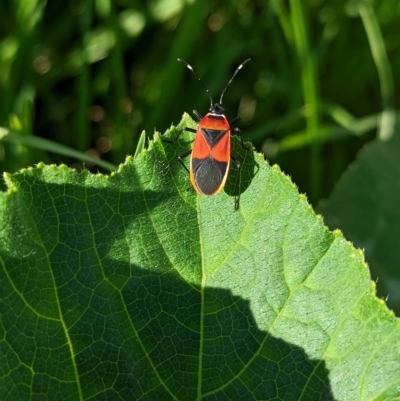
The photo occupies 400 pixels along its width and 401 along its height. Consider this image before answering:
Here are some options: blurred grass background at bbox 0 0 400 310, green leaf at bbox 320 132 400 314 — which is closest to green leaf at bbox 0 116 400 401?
green leaf at bbox 320 132 400 314

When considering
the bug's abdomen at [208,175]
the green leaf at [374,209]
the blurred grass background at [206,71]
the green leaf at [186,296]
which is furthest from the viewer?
the blurred grass background at [206,71]

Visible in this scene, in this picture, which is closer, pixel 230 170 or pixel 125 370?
pixel 125 370

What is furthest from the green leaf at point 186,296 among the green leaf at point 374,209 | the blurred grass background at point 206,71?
the blurred grass background at point 206,71

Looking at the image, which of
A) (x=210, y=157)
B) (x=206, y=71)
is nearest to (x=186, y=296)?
(x=210, y=157)

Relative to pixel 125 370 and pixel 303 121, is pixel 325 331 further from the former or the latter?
pixel 303 121

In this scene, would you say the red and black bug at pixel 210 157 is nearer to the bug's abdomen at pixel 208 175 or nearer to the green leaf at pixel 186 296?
the bug's abdomen at pixel 208 175

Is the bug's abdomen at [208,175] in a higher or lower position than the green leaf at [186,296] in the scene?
higher

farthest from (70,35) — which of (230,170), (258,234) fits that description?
(258,234)
